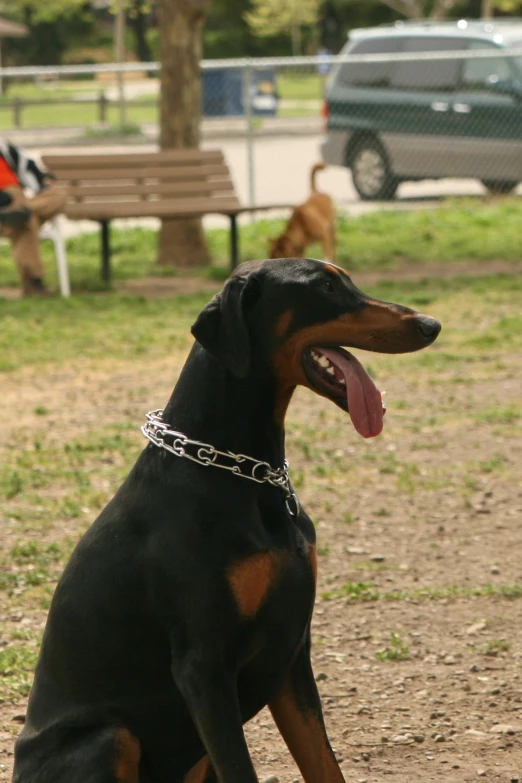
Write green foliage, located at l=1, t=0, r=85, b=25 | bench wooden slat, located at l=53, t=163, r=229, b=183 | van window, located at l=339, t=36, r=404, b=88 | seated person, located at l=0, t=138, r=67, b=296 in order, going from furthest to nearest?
green foliage, located at l=1, t=0, r=85, b=25 → van window, located at l=339, t=36, r=404, b=88 → bench wooden slat, located at l=53, t=163, r=229, b=183 → seated person, located at l=0, t=138, r=67, b=296

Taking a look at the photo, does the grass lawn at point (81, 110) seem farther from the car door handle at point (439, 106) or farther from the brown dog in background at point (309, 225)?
the brown dog in background at point (309, 225)

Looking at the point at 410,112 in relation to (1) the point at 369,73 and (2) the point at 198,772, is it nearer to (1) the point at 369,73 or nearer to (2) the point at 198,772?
(1) the point at 369,73

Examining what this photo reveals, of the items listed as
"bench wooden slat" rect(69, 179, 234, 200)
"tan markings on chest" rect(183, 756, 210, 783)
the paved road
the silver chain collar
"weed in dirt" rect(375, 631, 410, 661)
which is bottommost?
the paved road

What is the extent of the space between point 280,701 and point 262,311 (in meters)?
0.93

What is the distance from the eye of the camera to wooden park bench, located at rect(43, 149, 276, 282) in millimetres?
11844

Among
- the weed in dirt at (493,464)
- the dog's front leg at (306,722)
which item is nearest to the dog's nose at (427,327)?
the dog's front leg at (306,722)

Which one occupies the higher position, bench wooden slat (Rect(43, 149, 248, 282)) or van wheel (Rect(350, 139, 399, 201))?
bench wooden slat (Rect(43, 149, 248, 282))

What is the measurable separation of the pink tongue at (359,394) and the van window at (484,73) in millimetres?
13356

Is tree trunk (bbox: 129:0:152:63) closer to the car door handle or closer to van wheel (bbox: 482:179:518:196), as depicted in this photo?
van wheel (bbox: 482:179:518:196)

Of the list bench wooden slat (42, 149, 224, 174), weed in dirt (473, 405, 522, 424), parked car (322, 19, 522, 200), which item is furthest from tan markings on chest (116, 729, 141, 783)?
parked car (322, 19, 522, 200)

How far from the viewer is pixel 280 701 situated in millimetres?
3088

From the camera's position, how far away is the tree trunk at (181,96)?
1214 centimetres

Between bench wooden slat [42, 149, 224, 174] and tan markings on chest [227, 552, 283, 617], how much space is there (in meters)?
9.59

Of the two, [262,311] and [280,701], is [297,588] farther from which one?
[262,311]
